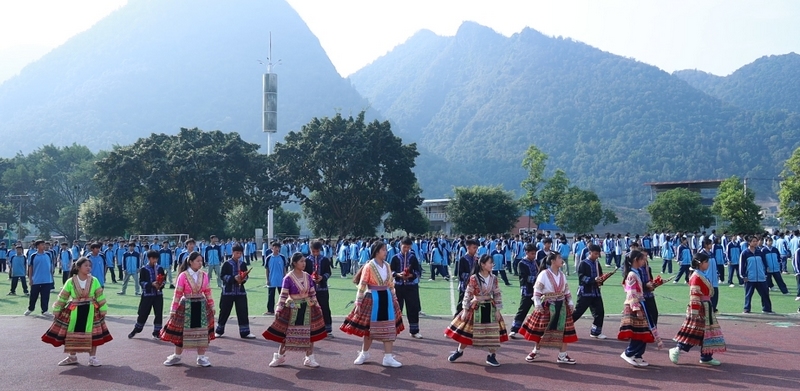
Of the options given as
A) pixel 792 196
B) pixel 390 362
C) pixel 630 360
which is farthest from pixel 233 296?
pixel 792 196

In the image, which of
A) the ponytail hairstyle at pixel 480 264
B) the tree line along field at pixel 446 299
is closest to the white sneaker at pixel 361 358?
the ponytail hairstyle at pixel 480 264

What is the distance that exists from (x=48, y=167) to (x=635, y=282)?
213ft

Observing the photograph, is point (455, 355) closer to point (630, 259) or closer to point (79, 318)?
point (630, 259)

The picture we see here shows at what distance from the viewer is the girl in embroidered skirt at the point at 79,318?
351 inches

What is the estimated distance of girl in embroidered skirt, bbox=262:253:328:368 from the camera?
347 inches

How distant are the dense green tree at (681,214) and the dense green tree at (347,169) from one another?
19.1 metres

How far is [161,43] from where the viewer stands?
17925 centimetres

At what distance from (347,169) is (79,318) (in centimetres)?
3408

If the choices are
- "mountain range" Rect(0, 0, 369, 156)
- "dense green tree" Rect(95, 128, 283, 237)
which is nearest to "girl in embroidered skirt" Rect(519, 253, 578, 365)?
"dense green tree" Rect(95, 128, 283, 237)

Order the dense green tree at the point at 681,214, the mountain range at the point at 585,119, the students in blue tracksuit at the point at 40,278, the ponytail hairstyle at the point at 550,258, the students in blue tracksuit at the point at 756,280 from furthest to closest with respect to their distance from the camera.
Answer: the mountain range at the point at 585,119, the dense green tree at the point at 681,214, the students in blue tracksuit at the point at 40,278, the students in blue tracksuit at the point at 756,280, the ponytail hairstyle at the point at 550,258

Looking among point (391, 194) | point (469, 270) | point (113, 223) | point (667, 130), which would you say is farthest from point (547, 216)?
point (667, 130)

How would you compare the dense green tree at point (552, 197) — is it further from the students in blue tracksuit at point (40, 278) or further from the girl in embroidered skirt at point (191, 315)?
the girl in embroidered skirt at point (191, 315)

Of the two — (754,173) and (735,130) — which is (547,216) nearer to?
(754,173)

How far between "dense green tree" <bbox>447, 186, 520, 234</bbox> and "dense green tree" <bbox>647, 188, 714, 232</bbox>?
35.5 ft
